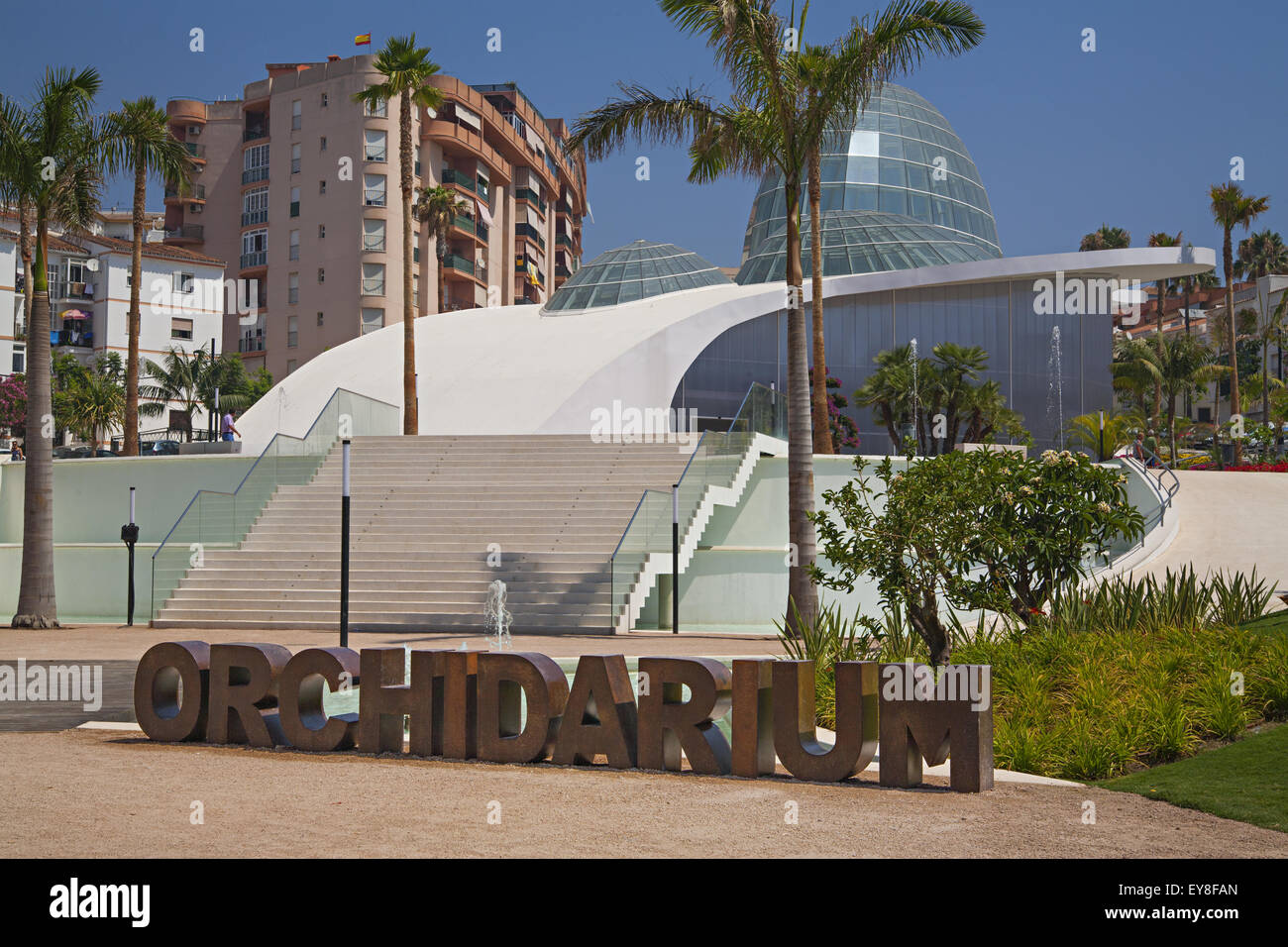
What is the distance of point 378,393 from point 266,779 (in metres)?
33.1

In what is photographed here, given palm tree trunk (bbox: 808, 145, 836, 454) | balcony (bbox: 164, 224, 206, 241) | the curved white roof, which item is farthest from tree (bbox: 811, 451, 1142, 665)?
balcony (bbox: 164, 224, 206, 241)

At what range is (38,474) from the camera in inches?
848

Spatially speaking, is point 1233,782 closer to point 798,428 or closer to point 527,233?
point 798,428

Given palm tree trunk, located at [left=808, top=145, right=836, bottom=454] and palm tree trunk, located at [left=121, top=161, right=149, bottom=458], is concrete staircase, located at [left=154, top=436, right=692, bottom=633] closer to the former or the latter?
palm tree trunk, located at [left=808, top=145, right=836, bottom=454]

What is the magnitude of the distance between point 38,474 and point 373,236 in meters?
46.9

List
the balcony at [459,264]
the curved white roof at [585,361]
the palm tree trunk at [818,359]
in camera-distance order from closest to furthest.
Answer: the palm tree trunk at [818,359]
the curved white roof at [585,361]
the balcony at [459,264]

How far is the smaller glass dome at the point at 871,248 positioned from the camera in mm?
44156

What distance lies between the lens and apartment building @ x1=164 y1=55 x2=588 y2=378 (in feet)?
218

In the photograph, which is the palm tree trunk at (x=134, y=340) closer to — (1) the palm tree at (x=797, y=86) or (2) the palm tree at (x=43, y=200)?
(2) the palm tree at (x=43, y=200)

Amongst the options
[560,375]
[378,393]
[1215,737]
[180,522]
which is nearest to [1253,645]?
[1215,737]

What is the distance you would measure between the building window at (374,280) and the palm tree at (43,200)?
44.3m

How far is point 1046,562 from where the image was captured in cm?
1277

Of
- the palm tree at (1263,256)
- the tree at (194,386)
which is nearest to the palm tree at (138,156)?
the tree at (194,386)

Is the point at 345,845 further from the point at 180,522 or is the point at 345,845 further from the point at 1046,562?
the point at 180,522
